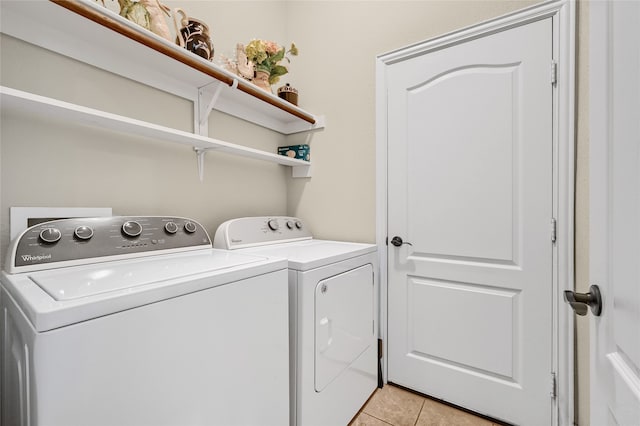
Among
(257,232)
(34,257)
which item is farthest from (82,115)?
(257,232)

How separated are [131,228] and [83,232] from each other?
0.53 feet

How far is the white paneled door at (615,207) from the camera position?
47 cm

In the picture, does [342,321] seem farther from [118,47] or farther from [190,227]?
[118,47]

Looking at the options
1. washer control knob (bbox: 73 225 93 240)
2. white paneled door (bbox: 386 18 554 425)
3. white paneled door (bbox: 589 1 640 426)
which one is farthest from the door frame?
washer control knob (bbox: 73 225 93 240)

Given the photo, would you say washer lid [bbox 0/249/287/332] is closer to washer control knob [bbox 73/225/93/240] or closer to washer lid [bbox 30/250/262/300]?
washer lid [bbox 30/250/262/300]

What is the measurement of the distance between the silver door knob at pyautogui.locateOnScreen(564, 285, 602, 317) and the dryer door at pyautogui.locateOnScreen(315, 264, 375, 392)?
0.86 m

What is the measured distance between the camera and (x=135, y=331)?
0.71m

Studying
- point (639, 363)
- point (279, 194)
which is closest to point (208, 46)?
point (279, 194)

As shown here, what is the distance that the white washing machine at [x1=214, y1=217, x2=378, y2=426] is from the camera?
1200 millimetres

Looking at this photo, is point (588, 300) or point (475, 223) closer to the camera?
point (588, 300)

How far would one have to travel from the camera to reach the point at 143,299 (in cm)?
73

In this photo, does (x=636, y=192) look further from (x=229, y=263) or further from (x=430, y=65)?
(x=430, y=65)

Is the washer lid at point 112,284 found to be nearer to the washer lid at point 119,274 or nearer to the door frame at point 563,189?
the washer lid at point 119,274

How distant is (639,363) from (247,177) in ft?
6.24
